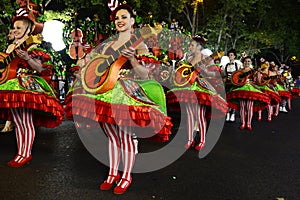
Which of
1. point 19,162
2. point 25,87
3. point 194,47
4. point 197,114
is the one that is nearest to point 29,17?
point 25,87

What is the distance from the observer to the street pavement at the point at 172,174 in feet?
11.1

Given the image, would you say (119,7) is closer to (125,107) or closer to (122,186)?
(125,107)

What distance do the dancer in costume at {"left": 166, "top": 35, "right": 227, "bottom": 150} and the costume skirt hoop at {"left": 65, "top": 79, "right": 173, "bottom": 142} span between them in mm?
1843

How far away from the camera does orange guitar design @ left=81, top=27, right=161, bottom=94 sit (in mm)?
3016

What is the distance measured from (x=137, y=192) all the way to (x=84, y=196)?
58 cm

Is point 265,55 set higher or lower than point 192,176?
higher

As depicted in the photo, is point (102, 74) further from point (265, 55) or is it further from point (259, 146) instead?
point (265, 55)

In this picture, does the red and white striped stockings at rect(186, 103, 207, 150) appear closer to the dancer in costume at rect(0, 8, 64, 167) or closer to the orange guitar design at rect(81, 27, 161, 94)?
the dancer in costume at rect(0, 8, 64, 167)

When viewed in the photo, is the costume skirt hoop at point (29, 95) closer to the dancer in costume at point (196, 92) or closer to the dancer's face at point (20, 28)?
the dancer's face at point (20, 28)

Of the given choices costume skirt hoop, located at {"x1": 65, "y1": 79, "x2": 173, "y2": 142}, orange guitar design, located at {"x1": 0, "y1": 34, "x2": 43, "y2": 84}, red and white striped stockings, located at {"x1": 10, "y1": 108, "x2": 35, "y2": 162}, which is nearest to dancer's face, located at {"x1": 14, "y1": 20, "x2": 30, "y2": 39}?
orange guitar design, located at {"x1": 0, "y1": 34, "x2": 43, "y2": 84}

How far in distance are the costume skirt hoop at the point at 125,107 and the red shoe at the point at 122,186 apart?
664mm

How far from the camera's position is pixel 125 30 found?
330cm

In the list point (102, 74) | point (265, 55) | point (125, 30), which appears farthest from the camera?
point (265, 55)

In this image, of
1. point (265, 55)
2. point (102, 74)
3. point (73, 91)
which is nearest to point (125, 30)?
point (102, 74)
